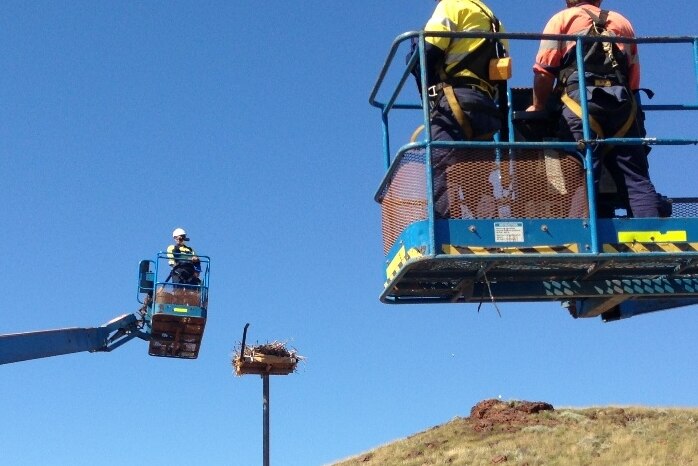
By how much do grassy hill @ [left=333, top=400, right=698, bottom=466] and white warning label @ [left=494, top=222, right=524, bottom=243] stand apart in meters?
21.8

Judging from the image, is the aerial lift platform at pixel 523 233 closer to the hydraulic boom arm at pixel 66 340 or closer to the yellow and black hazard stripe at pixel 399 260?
the yellow and black hazard stripe at pixel 399 260

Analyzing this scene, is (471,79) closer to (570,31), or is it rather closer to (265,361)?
(570,31)

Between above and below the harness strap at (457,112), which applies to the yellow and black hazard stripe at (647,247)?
below

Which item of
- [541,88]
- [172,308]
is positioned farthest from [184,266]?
[541,88]

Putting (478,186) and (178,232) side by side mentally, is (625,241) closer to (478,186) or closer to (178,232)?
(478,186)

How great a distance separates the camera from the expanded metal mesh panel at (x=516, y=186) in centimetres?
959

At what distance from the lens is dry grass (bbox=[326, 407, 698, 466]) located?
31.9 metres

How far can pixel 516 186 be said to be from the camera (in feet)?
31.8

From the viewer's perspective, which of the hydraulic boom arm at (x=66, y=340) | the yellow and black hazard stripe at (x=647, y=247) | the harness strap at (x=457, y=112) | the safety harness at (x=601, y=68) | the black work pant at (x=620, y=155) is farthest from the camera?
the hydraulic boom arm at (x=66, y=340)

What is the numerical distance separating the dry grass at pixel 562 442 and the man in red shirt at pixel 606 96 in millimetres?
21196

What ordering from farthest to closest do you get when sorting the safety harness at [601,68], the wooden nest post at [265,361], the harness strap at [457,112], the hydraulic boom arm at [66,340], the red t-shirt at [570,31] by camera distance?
the wooden nest post at [265,361], the hydraulic boom arm at [66,340], the red t-shirt at [570,31], the safety harness at [601,68], the harness strap at [457,112]

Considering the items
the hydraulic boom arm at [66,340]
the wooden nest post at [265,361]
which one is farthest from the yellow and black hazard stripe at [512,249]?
the wooden nest post at [265,361]

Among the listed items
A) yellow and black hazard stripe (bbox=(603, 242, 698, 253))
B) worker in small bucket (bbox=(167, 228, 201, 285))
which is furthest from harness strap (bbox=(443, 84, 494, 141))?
worker in small bucket (bbox=(167, 228, 201, 285))

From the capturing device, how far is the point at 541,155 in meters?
9.91
